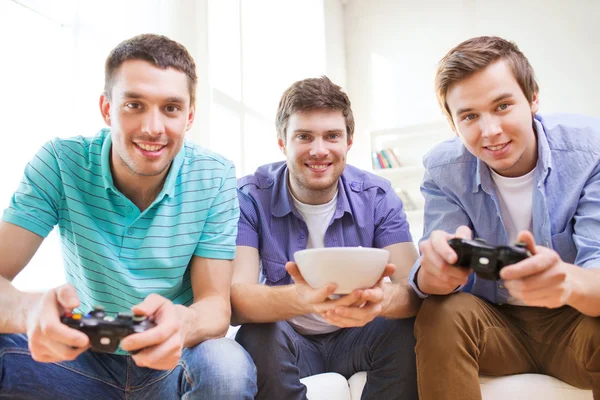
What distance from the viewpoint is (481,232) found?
1.45m

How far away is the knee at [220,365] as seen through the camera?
3.49ft

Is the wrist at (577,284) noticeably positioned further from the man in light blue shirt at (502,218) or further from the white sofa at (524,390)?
the white sofa at (524,390)

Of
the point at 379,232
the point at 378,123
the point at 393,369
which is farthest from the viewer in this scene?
the point at 378,123

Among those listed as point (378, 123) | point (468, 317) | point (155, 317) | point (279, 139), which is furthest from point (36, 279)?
point (378, 123)

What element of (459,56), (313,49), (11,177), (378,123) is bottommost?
(11,177)

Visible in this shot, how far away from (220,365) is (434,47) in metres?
4.06

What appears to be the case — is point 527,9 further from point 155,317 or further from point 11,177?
point 155,317

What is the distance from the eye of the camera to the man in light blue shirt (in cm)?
116

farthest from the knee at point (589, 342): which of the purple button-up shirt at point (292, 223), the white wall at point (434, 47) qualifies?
the white wall at point (434, 47)

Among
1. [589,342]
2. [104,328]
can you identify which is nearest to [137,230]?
[104,328]

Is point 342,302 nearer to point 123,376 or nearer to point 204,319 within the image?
point 204,319

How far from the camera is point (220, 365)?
1.08 m

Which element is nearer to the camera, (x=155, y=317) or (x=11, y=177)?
(x=155, y=317)

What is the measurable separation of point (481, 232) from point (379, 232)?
13.6 inches
